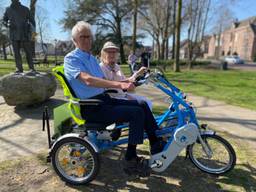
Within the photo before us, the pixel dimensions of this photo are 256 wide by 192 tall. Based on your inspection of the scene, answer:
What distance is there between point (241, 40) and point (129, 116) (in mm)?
71522

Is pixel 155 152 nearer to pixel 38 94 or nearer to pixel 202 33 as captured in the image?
pixel 38 94

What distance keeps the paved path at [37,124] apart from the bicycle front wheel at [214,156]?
119cm

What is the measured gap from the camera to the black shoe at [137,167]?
2.99 metres

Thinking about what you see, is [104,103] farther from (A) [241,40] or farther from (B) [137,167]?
(A) [241,40]

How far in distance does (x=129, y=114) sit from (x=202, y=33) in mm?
23490

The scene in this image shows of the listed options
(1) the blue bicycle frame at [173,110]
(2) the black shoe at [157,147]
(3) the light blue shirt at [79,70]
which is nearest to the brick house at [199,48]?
(1) the blue bicycle frame at [173,110]

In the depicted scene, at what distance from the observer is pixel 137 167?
301 centimetres

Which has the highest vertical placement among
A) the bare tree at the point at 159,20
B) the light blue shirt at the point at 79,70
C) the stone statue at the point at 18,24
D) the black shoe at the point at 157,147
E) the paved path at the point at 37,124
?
the bare tree at the point at 159,20

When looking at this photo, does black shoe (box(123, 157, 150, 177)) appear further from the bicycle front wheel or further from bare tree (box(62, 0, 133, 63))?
bare tree (box(62, 0, 133, 63))

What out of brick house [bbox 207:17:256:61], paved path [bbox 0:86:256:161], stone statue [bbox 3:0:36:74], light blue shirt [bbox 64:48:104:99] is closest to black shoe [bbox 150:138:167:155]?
light blue shirt [bbox 64:48:104:99]

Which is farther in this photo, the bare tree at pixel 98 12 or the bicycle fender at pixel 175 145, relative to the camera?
the bare tree at pixel 98 12

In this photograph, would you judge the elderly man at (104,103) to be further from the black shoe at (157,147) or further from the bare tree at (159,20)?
the bare tree at (159,20)

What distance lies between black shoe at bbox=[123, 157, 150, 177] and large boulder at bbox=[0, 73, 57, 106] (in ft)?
11.3

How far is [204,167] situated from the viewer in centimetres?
333
